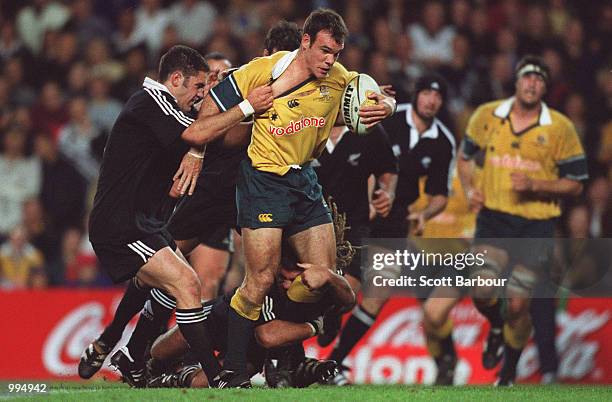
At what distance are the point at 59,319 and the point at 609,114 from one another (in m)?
6.30

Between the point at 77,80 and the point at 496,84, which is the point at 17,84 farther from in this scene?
the point at 496,84

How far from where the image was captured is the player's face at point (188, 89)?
8422 mm

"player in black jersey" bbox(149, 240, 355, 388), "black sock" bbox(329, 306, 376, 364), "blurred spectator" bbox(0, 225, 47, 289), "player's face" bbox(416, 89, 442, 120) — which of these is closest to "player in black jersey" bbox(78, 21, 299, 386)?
"player in black jersey" bbox(149, 240, 355, 388)

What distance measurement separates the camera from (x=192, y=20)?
50.8ft

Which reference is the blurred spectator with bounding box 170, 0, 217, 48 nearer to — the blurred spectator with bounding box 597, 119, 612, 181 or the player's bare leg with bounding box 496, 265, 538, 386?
the blurred spectator with bounding box 597, 119, 612, 181

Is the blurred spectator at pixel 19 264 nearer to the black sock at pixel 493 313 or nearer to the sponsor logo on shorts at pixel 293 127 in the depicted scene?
Result: the black sock at pixel 493 313

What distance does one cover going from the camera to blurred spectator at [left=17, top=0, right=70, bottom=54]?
15.5 m

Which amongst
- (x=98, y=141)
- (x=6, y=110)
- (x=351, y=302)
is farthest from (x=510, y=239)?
(x=6, y=110)

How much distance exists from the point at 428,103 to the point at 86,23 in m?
6.01

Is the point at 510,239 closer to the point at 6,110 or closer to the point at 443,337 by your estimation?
the point at 443,337

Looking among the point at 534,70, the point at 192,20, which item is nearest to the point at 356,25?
the point at 192,20

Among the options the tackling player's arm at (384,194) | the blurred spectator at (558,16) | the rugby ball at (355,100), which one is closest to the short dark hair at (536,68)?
the tackling player's arm at (384,194)

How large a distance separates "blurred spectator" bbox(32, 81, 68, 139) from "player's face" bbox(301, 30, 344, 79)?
6.89 m

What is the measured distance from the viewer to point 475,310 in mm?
11961
